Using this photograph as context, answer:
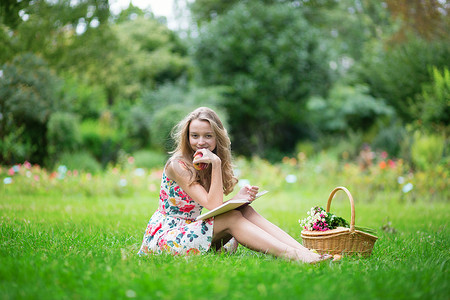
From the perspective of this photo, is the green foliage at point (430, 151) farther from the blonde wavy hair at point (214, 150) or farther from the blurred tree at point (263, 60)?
the blurred tree at point (263, 60)

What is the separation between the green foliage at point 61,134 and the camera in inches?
412

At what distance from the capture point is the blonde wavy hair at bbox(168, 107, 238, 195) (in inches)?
147

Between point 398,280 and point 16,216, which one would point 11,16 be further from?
point 398,280

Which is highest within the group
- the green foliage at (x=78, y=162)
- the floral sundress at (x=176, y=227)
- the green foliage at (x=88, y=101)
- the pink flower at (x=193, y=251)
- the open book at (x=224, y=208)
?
the green foliage at (x=88, y=101)

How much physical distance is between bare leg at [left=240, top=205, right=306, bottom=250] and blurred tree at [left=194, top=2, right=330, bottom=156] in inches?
430

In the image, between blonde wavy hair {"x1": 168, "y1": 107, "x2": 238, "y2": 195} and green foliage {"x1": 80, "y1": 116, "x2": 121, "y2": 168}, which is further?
green foliage {"x1": 80, "y1": 116, "x2": 121, "y2": 168}

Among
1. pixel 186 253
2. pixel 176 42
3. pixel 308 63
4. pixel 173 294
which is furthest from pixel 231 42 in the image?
pixel 173 294

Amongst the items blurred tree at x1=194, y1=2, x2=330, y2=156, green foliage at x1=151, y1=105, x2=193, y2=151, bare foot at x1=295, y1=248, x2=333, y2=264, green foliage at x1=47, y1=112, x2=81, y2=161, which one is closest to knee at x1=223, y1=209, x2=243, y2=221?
bare foot at x1=295, y1=248, x2=333, y2=264

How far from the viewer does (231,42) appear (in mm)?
14219

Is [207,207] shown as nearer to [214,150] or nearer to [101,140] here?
[214,150]

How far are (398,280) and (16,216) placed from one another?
4.42 metres

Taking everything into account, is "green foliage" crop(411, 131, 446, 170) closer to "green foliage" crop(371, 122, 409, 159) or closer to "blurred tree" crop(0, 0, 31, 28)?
"green foliage" crop(371, 122, 409, 159)

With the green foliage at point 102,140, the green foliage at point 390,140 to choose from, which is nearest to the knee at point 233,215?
the green foliage at point 390,140

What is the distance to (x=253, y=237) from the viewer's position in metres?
3.30
